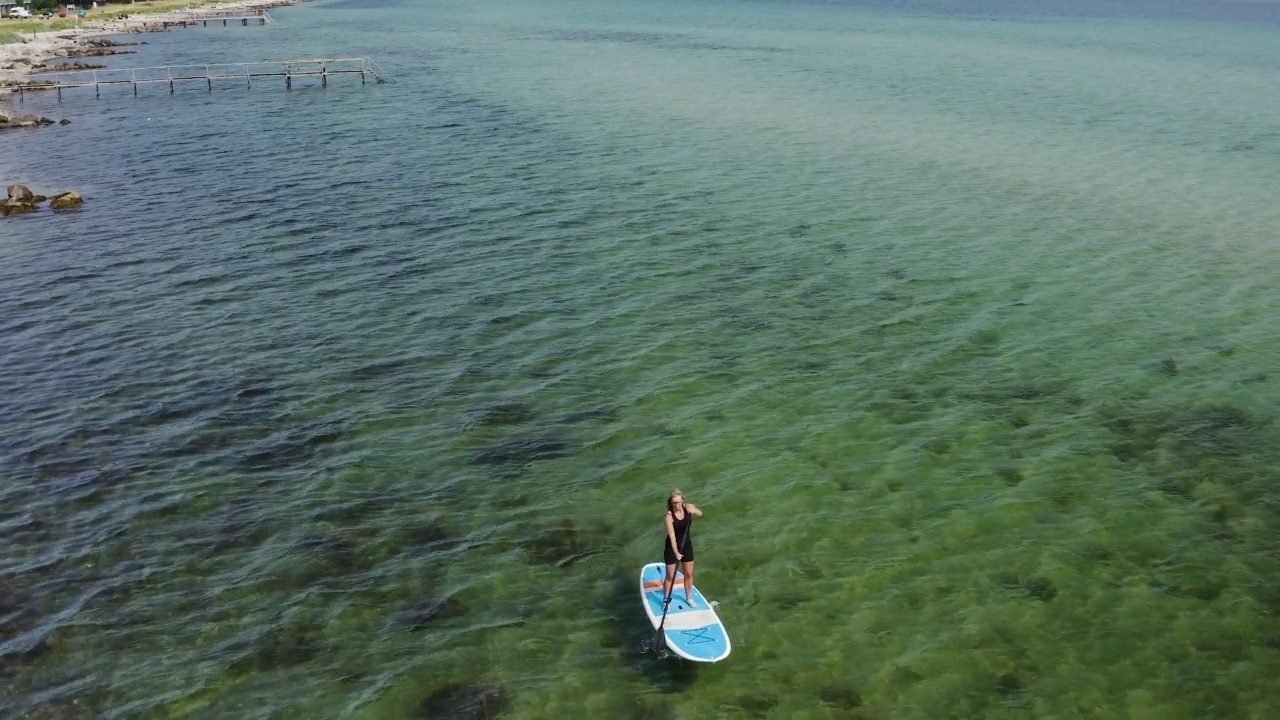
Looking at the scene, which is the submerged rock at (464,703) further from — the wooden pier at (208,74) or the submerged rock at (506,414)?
the wooden pier at (208,74)

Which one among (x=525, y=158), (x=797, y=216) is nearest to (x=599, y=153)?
(x=525, y=158)

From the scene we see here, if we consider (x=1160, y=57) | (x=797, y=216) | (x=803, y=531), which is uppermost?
(x=1160, y=57)

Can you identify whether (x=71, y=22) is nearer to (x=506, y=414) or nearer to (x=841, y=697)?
(x=506, y=414)

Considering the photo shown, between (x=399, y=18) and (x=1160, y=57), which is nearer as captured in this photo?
(x=1160, y=57)

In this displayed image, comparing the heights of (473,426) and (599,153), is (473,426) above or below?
below

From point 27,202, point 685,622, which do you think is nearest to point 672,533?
point 685,622

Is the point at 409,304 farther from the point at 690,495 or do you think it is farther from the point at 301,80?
the point at 301,80

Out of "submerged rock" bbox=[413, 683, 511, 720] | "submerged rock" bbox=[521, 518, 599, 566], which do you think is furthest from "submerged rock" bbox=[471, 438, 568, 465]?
"submerged rock" bbox=[413, 683, 511, 720]
